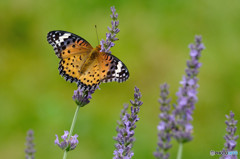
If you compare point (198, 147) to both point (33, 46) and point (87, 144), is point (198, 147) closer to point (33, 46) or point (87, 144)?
point (87, 144)

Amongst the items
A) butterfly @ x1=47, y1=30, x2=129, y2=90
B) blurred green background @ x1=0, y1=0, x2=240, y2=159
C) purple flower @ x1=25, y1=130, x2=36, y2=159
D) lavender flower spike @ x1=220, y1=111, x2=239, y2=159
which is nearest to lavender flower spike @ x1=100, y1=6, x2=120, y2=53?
butterfly @ x1=47, y1=30, x2=129, y2=90

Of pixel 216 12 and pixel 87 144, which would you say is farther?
pixel 216 12

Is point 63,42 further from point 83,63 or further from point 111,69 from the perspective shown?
point 111,69

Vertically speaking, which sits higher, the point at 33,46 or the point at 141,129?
the point at 33,46

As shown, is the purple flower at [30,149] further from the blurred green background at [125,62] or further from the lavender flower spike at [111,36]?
the blurred green background at [125,62]

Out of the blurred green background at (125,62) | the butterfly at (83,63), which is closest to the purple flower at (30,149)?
the butterfly at (83,63)

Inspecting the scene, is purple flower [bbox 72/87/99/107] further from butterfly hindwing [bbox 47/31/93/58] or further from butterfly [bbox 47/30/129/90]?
butterfly hindwing [bbox 47/31/93/58]

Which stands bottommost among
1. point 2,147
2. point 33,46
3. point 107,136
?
point 2,147

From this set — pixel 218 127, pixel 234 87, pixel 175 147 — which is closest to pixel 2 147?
pixel 175 147
